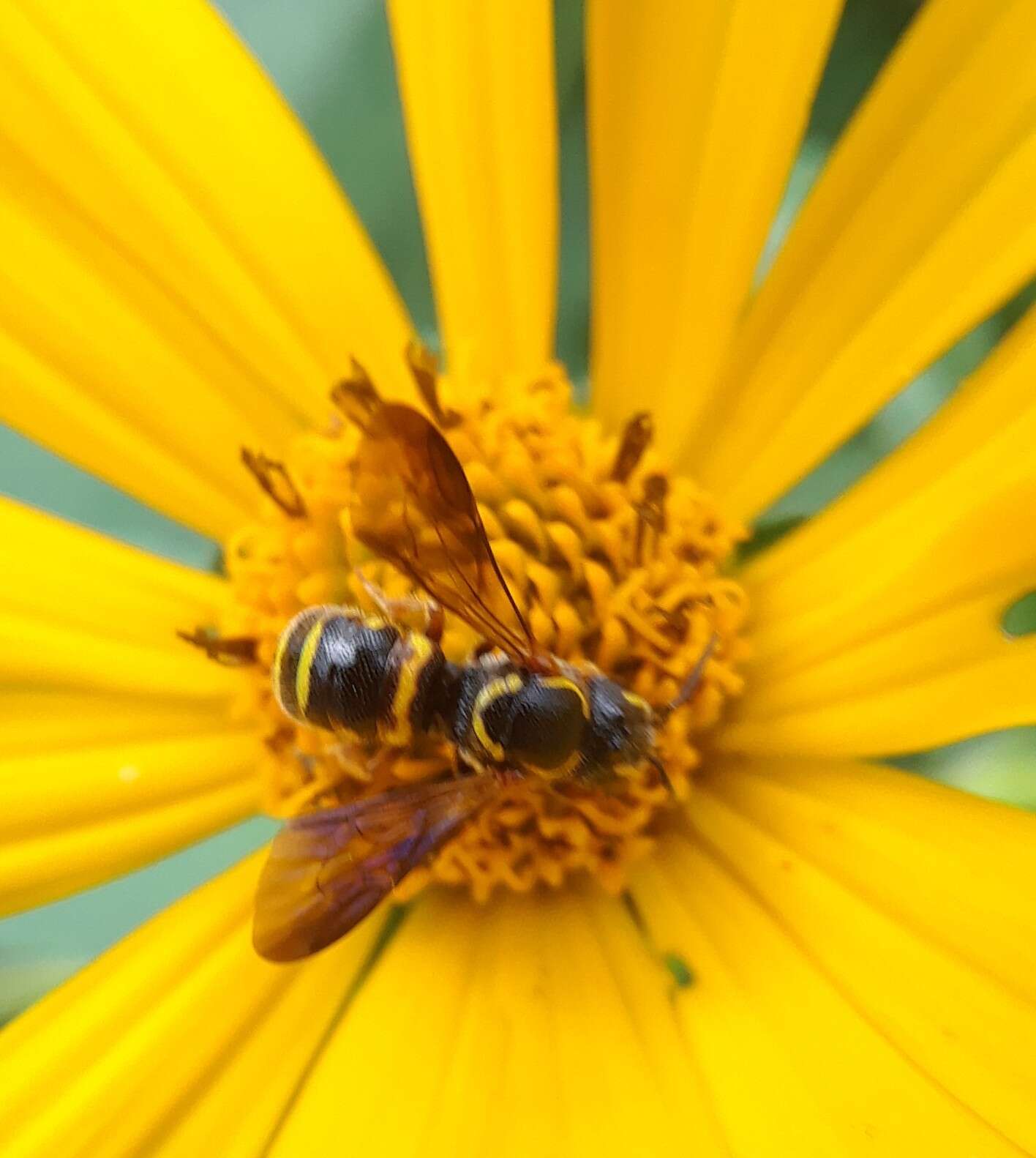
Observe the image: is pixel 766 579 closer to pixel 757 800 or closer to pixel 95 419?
pixel 757 800

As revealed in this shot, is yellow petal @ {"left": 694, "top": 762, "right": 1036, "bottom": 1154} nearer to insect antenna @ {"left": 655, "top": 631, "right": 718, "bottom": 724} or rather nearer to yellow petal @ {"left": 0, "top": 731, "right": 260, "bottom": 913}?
insect antenna @ {"left": 655, "top": 631, "right": 718, "bottom": 724}

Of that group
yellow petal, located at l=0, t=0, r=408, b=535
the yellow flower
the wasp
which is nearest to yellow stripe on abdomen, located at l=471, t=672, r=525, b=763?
the wasp

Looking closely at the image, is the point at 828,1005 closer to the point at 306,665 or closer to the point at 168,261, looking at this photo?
the point at 306,665

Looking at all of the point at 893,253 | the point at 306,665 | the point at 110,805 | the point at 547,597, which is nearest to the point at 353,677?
the point at 306,665

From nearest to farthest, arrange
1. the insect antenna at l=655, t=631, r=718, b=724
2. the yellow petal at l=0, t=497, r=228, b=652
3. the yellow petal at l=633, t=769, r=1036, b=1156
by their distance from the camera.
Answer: the yellow petal at l=633, t=769, r=1036, b=1156, the insect antenna at l=655, t=631, r=718, b=724, the yellow petal at l=0, t=497, r=228, b=652

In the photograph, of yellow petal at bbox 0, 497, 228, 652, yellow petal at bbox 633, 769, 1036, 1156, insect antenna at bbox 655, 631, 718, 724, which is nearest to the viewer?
yellow petal at bbox 633, 769, 1036, 1156

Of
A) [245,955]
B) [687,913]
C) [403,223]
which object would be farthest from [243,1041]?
[403,223]
